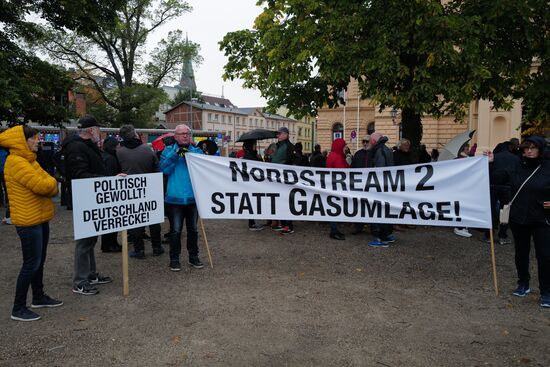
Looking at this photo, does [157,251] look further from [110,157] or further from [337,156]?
[337,156]

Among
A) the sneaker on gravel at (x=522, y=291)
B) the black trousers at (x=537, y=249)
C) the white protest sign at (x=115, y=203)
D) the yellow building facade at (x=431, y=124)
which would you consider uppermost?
the yellow building facade at (x=431, y=124)

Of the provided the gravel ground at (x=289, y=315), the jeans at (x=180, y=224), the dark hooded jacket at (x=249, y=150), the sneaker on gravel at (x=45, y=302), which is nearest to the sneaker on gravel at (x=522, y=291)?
the gravel ground at (x=289, y=315)

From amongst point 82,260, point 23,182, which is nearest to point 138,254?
point 82,260

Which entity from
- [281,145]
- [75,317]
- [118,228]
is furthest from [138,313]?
[281,145]

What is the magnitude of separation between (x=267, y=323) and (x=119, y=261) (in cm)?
353

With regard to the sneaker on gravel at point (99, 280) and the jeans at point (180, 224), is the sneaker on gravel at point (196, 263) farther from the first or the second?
the sneaker on gravel at point (99, 280)

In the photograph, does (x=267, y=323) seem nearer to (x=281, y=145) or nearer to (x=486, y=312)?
(x=486, y=312)

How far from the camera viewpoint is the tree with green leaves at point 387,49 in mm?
9430

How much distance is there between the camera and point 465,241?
8.66m

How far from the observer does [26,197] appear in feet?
14.8

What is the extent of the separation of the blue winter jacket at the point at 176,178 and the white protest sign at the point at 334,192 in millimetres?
101

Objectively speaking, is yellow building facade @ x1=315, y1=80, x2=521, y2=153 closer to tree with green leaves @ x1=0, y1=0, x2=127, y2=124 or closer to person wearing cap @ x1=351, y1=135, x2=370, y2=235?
person wearing cap @ x1=351, y1=135, x2=370, y2=235

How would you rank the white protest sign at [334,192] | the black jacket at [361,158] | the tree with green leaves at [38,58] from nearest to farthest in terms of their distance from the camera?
the white protest sign at [334,192], the black jacket at [361,158], the tree with green leaves at [38,58]

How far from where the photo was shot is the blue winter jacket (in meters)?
6.25
